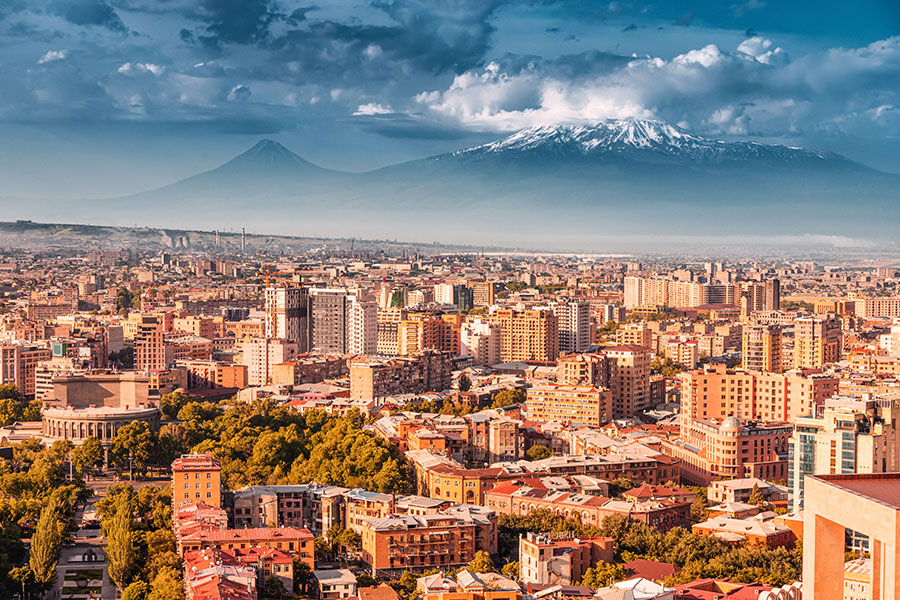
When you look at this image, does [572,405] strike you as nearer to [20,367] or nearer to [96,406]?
[96,406]

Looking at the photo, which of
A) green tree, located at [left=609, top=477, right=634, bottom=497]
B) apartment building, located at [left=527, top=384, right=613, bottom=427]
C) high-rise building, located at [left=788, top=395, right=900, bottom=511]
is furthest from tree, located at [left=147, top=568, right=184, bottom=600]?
apartment building, located at [left=527, top=384, right=613, bottom=427]

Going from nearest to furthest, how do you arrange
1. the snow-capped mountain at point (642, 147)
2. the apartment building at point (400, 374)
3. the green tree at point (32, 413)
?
the green tree at point (32, 413)
the apartment building at point (400, 374)
the snow-capped mountain at point (642, 147)

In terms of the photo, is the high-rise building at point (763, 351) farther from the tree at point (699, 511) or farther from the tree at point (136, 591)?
the tree at point (136, 591)

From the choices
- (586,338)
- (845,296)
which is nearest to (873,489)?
(586,338)

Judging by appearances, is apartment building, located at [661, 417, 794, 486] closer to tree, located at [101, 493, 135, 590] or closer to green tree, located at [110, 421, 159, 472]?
green tree, located at [110, 421, 159, 472]

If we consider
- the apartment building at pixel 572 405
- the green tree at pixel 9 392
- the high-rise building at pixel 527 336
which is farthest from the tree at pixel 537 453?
the high-rise building at pixel 527 336

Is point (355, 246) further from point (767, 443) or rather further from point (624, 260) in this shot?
point (767, 443)

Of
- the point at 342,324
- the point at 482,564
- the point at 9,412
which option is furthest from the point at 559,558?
the point at 342,324
